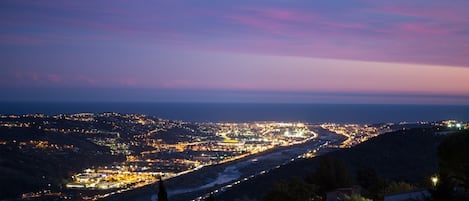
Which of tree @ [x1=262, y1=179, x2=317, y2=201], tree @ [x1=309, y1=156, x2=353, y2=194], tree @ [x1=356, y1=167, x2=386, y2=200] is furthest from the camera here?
tree @ [x1=309, y1=156, x2=353, y2=194]

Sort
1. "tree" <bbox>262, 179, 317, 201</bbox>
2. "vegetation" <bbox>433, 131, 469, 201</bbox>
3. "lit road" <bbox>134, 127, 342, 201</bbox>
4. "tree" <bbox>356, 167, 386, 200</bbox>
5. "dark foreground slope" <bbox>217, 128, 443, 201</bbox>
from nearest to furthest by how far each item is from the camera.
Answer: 1. "vegetation" <bbox>433, 131, 469, 201</bbox>
2. "tree" <bbox>262, 179, 317, 201</bbox>
3. "tree" <bbox>356, 167, 386, 200</bbox>
4. "dark foreground slope" <bbox>217, 128, 443, 201</bbox>
5. "lit road" <bbox>134, 127, 342, 201</bbox>

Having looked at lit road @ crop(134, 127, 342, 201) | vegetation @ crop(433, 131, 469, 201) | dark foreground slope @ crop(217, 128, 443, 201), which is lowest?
lit road @ crop(134, 127, 342, 201)

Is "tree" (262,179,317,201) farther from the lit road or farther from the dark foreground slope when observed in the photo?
the lit road

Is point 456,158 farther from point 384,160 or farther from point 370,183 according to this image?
point 384,160

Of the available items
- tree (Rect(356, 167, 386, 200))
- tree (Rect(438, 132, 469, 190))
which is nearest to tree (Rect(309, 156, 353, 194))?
tree (Rect(356, 167, 386, 200))

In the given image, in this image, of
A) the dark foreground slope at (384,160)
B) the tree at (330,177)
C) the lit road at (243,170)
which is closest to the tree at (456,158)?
the tree at (330,177)

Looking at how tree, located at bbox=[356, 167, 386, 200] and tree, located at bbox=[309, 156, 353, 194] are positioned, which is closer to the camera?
tree, located at bbox=[356, 167, 386, 200]

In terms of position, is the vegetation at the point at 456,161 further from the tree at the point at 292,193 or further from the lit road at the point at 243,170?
the lit road at the point at 243,170

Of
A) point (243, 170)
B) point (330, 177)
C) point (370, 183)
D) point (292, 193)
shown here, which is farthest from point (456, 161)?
point (243, 170)

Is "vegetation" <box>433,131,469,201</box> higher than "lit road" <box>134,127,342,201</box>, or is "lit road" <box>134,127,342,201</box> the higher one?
"vegetation" <box>433,131,469,201</box>

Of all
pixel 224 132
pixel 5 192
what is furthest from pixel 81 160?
pixel 224 132
